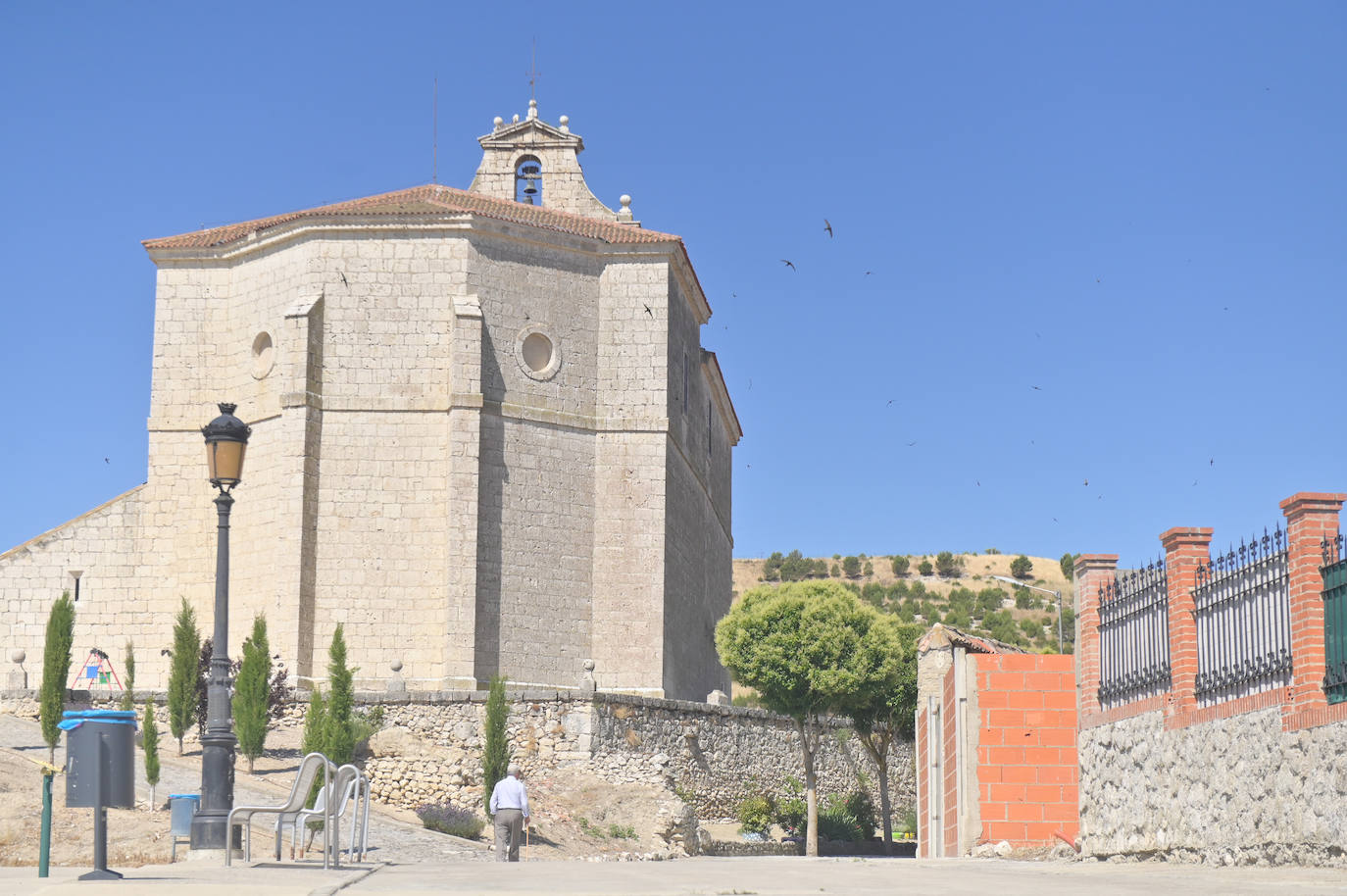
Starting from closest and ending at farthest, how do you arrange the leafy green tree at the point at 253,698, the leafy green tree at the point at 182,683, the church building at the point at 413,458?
the leafy green tree at the point at 253,698 → the leafy green tree at the point at 182,683 → the church building at the point at 413,458

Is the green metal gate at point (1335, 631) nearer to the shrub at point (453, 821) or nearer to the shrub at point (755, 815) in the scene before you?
the shrub at point (453, 821)

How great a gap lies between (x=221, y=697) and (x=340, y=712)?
557 inches

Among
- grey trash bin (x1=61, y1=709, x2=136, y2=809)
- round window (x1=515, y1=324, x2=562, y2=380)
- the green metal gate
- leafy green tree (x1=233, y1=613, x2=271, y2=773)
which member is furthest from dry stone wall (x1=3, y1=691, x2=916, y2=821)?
the green metal gate

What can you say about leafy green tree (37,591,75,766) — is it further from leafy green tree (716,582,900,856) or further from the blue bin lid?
the blue bin lid

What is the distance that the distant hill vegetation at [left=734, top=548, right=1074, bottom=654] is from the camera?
79.6 m

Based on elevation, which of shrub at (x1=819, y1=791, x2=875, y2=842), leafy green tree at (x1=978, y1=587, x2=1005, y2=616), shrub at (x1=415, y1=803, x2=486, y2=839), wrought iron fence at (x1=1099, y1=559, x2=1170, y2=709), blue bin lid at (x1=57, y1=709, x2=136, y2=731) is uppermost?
leafy green tree at (x1=978, y1=587, x2=1005, y2=616)

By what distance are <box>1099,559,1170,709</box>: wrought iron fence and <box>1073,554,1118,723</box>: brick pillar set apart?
13cm

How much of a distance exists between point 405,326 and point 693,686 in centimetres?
1100

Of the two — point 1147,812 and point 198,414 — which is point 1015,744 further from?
point 198,414

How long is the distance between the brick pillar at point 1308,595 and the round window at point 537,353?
23233 millimetres

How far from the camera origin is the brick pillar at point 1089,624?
53.5ft

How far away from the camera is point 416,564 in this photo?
3278cm

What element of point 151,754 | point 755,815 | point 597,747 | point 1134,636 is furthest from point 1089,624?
point 755,815

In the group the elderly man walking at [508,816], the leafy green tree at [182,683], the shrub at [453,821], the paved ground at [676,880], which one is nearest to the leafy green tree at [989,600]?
the shrub at [453,821]
